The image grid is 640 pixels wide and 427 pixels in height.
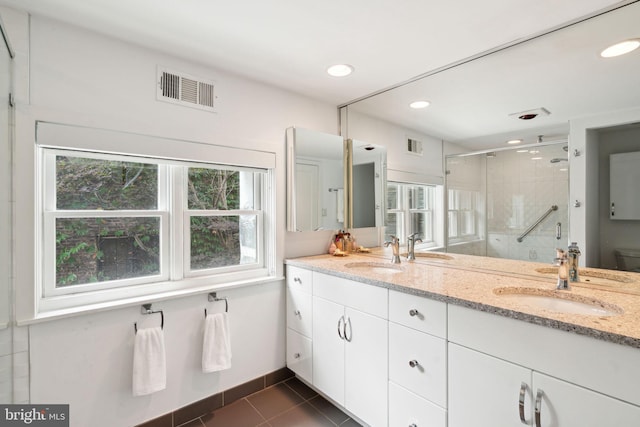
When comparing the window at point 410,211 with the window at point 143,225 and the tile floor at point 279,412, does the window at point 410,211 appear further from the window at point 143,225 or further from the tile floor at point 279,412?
the tile floor at point 279,412

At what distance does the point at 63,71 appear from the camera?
1.55m

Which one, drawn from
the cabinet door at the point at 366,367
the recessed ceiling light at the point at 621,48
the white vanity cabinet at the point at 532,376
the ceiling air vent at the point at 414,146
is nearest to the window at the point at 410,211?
the ceiling air vent at the point at 414,146

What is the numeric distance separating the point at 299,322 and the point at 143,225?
50.2 inches

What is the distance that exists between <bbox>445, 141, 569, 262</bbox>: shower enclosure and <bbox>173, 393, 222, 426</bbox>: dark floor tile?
75.3 inches

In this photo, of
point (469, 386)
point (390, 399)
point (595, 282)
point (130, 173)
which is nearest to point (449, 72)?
point (595, 282)

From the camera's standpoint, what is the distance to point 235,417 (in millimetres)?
1937

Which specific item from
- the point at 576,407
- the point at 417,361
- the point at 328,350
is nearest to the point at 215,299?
the point at 328,350

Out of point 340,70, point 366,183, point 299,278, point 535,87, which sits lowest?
point 299,278

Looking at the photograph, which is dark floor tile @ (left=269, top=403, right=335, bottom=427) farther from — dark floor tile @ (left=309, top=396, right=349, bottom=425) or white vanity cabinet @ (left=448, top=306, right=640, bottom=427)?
white vanity cabinet @ (left=448, top=306, right=640, bottom=427)

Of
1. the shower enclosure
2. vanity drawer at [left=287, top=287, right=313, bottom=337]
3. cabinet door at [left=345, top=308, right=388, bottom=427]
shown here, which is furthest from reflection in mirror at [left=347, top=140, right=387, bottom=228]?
cabinet door at [left=345, top=308, right=388, bottom=427]

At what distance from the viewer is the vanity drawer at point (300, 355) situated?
7.02 feet

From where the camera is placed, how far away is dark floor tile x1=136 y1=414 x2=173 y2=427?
1759mm

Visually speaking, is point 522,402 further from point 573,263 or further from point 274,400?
point 274,400

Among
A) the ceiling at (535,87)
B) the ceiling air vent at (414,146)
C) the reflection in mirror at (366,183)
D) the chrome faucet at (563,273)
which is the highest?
the ceiling at (535,87)
